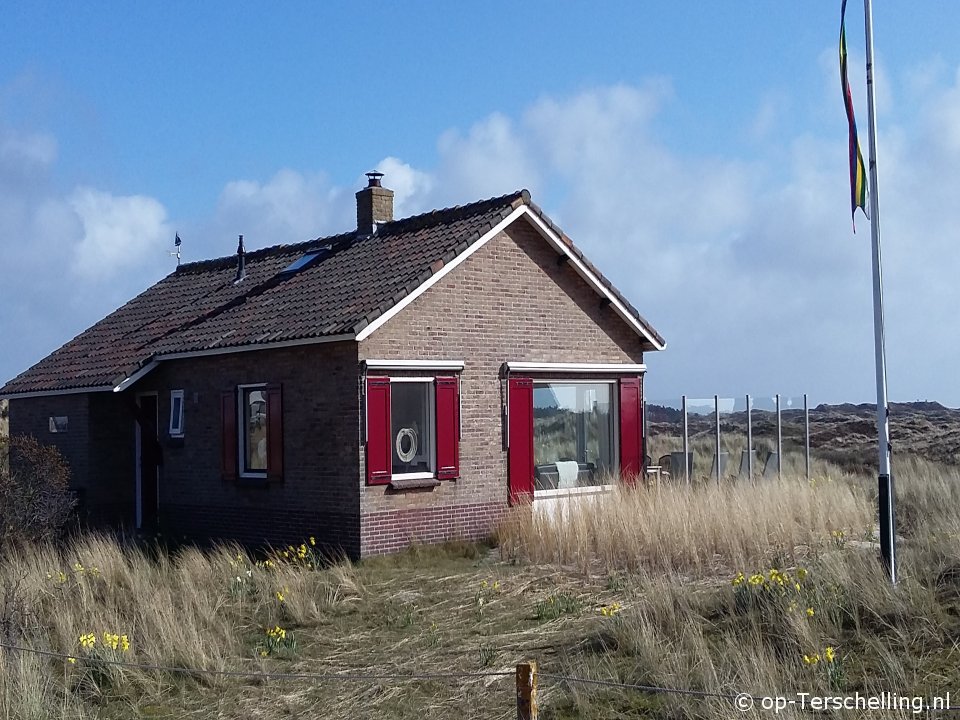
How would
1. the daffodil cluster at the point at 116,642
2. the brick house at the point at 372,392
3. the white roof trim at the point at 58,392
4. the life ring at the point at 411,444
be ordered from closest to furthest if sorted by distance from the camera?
the daffodil cluster at the point at 116,642 < the brick house at the point at 372,392 < the life ring at the point at 411,444 < the white roof trim at the point at 58,392

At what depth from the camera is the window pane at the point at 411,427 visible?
52.9ft

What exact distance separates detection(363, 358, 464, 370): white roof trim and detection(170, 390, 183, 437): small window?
4.95 metres

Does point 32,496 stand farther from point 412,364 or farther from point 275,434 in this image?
point 412,364

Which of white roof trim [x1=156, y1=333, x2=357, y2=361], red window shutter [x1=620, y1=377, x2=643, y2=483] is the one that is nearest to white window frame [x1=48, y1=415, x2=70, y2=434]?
white roof trim [x1=156, y1=333, x2=357, y2=361]

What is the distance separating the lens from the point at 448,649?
10.3 meters

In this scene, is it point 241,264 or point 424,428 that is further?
point 241,264

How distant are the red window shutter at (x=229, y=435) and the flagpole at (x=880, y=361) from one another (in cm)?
1020

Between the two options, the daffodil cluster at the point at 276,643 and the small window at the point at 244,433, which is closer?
the daffodil cluster at the point at 276,643

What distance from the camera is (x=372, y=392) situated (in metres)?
15.4

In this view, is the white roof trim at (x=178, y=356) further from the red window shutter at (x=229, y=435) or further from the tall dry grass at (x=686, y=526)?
the tall dry grass at (x=686, y=526)

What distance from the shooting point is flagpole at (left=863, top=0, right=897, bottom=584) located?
1050 centimetres

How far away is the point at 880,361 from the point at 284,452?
356 inches

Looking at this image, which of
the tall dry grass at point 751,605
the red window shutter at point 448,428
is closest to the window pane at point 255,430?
the red window shutter at point 448,428

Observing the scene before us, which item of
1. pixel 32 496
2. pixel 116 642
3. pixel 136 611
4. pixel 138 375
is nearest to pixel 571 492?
pixel 138 375
